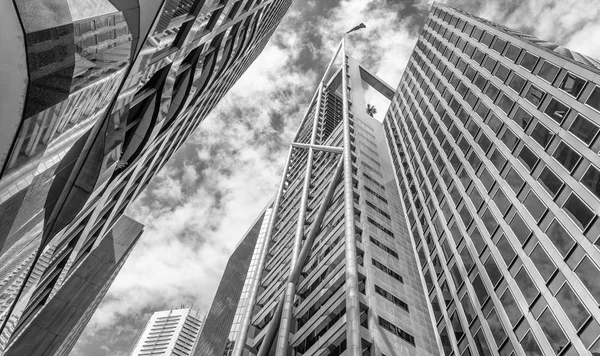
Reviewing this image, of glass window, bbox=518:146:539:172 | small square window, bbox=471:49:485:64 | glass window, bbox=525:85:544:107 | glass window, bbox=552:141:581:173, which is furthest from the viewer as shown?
small square window, bbox=471:49:485:64

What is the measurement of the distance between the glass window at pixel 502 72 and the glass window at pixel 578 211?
15.3 meters

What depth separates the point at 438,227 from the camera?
36.9 meters

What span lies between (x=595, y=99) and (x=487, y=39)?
1938 centimetres

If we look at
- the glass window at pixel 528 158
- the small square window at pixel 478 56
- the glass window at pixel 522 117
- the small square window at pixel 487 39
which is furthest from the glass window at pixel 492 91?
the glass window at pixel 528 158

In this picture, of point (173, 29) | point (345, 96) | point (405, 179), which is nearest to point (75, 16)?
point (173, 29)

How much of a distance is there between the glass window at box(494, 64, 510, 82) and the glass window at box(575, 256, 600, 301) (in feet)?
63.0

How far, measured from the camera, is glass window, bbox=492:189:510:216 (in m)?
27.6

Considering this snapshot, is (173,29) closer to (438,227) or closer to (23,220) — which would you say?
(23,220)

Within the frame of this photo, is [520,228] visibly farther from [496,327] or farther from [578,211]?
[496,327]

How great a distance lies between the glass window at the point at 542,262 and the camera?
859 inches

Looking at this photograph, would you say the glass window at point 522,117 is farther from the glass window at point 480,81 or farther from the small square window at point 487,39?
the small square window at point 487,39

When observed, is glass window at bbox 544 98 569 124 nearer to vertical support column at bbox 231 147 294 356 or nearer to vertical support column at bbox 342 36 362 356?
vertical support column at bbox 342 36 362 356

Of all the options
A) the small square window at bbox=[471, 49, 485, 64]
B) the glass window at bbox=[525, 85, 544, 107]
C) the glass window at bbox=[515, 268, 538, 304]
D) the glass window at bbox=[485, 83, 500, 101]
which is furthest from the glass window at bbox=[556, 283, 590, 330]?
the small square window at bbox=[471, 49, 485, 64]

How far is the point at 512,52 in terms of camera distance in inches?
1337
